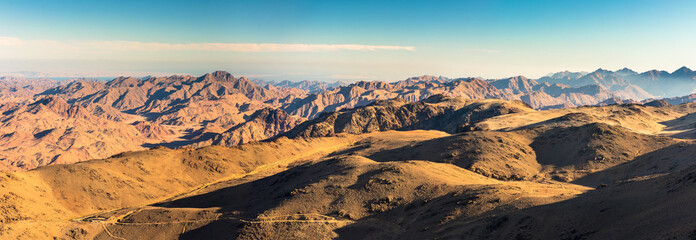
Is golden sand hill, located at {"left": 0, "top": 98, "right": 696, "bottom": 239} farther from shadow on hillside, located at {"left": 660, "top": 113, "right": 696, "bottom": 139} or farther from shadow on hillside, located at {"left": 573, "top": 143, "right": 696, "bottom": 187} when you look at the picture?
shadow on hillside, located at {"left": 660, "top": 113, "right": 696, "bottom": 139}

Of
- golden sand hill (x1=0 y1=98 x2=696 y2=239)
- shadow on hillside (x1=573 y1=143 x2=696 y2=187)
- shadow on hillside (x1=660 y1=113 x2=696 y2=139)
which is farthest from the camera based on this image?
shadow on hillside (x1=660 y1=113 x2=696 y2=139)

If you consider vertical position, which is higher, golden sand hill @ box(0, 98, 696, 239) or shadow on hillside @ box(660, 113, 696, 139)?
shadow on hillside @ box(660, 113, 696, 139)

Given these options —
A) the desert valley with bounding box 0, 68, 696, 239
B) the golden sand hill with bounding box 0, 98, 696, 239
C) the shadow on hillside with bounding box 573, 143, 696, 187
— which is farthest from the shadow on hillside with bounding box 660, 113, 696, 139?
the shadow on hillside with bounding box 573, 143, 696, 187

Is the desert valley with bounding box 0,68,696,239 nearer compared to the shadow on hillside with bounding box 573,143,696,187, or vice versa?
the desert valley with bounding box 0,68,696,239

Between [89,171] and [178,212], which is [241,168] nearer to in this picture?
[89,171]

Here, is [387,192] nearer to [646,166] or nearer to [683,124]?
[646,166]

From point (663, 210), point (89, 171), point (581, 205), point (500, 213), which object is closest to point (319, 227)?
point (500, 213)

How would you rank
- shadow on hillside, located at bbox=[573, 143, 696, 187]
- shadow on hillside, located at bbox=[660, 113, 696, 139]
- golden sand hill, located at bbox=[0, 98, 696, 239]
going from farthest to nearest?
shadow on hillside, located at bbox=[660, 113, 696, 139], shadow on hillside, located at bbox=[573, 143, 696, 187], golden sand hill, located at bbox=[0, 98, 696, 239]

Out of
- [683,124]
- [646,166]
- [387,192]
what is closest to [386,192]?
[387,192]
